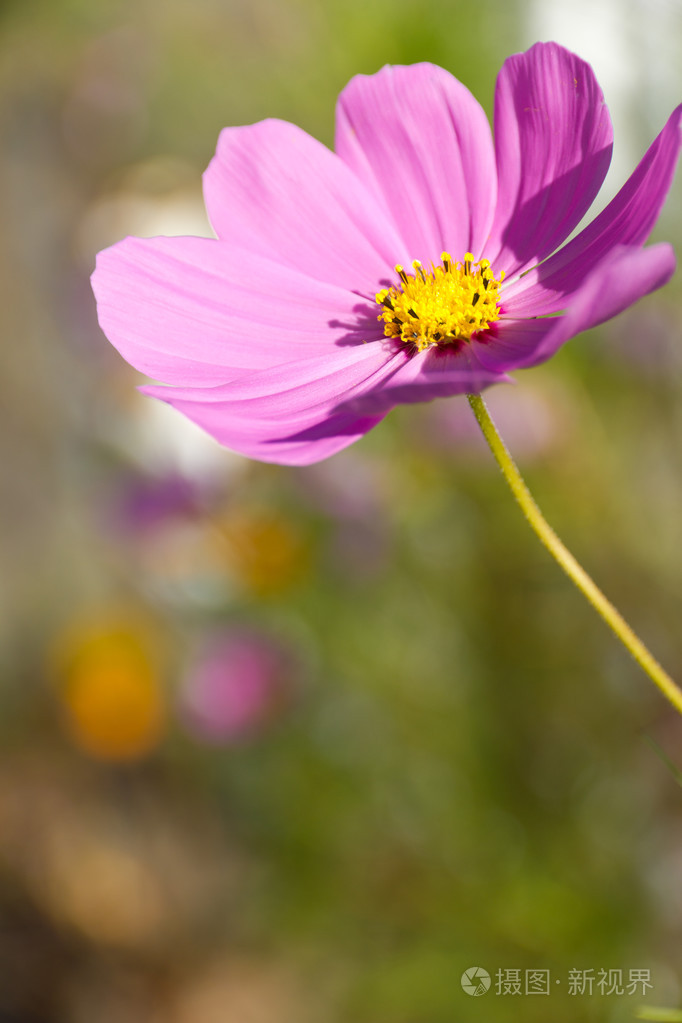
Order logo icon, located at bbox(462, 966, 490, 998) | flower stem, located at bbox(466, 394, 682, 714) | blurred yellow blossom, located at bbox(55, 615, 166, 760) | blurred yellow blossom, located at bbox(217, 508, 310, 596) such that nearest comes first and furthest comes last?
flower stem, located at bbox(466, 394, 682, 714)
logo icon, located at bbox(462, 966, 490, 998)
blurred yellow blossom, located at bbox(217, 508, 310, 596)
blurred yellow blossom, located at bbox(55, 615, 166, 760)

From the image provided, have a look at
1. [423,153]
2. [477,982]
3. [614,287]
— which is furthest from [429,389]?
[477,982]

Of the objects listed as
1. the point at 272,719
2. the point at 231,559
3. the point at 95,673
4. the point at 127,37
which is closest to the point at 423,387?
the point at 231,559

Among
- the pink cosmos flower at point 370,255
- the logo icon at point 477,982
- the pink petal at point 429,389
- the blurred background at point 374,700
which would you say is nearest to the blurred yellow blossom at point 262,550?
the blurred background at point 374,700

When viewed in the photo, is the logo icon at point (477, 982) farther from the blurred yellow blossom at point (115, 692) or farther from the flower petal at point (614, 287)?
the blurred yellow blossom at point (115, 692)

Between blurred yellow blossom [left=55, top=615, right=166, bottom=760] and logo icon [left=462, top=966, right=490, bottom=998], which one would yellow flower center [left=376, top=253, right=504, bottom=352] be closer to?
logo icon [left=462, top=966, right=490, bottom=998]

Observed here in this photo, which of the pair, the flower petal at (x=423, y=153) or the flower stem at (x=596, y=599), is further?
the flower petal at (x=423, y=153)

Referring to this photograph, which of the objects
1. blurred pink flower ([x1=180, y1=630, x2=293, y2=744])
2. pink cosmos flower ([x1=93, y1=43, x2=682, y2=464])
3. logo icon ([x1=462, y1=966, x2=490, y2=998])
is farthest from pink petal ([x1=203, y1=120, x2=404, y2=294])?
blurred pink flower ([x1=180, y1=630, x2=293, y2=744])

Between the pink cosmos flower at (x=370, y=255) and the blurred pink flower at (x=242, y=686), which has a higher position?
the blurred pink flower at (x=242, y=686)
